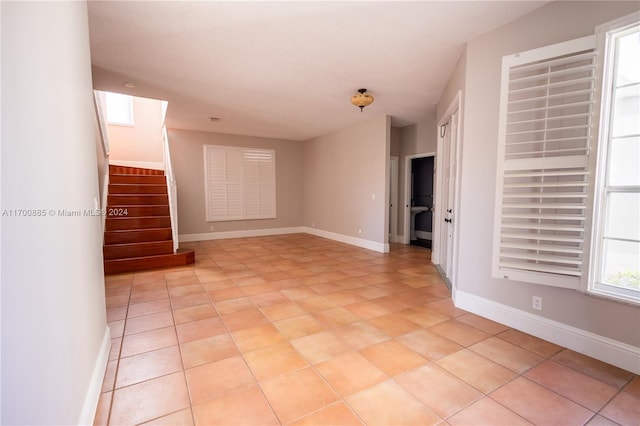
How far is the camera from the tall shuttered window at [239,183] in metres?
7.11

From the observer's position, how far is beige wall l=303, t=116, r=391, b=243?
5688 mm

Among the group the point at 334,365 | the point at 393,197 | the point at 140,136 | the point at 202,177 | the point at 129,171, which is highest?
the point at 140,136

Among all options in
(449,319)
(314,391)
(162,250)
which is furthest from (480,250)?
(162,250)

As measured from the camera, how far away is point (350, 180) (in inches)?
259

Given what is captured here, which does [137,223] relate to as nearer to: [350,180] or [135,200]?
[135,200]

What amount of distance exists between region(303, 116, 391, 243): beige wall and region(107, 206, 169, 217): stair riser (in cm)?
366

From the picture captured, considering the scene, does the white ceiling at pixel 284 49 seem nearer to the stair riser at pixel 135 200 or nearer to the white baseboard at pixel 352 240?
the stair riser at pixel 135 200

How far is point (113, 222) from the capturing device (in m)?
4.81

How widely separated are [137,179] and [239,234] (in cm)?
259

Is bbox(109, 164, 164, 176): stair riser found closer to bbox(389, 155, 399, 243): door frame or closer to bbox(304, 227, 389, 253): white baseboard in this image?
bbox(304, 227, 389, 253): white baseboard

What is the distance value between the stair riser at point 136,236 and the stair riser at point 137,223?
20 cm

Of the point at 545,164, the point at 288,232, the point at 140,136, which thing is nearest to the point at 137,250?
the point at 140,136

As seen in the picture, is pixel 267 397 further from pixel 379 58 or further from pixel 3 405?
pixel 379 58

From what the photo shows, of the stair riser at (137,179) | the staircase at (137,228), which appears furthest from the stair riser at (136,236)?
the stair riser at (137,179)
